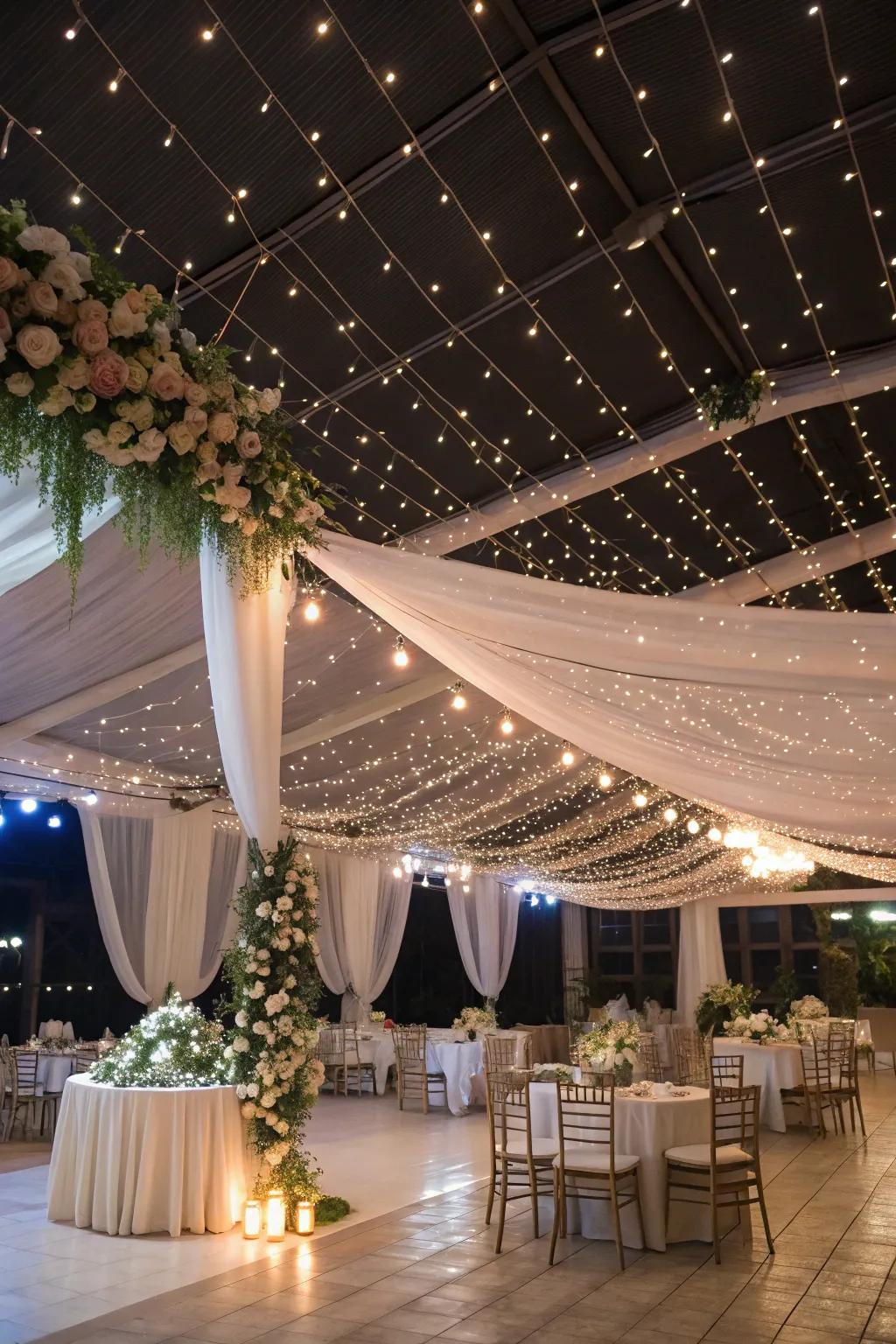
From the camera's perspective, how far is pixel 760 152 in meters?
4.85

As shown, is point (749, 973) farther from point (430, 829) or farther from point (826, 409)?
point (826, 409)

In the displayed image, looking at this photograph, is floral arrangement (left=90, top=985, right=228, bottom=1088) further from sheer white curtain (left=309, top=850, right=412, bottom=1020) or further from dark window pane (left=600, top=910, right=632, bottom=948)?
dark window pane (left=600, top=910, right=632, bottom=948)

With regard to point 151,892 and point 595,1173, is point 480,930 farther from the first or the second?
point 595,1173

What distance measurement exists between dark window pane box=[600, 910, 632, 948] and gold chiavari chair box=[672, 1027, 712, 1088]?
5913 millimetres

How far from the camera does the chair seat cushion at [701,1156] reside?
230 inches

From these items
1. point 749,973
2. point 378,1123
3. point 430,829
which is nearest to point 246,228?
point 430,829

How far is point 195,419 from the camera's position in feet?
9.85

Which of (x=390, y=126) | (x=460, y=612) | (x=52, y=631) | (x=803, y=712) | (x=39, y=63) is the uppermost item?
(x=390, y=126)

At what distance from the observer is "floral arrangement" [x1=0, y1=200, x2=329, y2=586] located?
2561 mm

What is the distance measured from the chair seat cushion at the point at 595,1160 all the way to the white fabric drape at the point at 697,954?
11731 mm

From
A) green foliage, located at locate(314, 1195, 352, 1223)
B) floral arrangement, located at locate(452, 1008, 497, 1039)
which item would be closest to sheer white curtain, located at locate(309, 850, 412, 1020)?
floral arrangement, located at locate(452, 1008, 497, 1039)

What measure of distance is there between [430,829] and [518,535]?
4675 millimetres

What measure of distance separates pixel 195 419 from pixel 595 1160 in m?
4.77

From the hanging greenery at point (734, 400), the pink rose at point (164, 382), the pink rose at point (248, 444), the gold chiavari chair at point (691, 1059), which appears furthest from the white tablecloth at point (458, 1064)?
the pink rose at point (164, 382)
